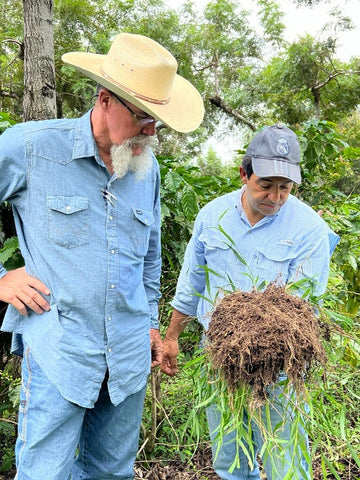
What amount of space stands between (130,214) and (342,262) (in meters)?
1.52

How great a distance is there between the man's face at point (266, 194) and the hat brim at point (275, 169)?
0.03 metres

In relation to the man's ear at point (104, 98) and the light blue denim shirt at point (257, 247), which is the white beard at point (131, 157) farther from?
the light blue denim shirt at point (257, 247)

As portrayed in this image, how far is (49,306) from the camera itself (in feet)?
4.76

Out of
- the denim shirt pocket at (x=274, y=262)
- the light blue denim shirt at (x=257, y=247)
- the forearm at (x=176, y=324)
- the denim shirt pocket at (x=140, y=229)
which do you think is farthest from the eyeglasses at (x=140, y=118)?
the forearm at (x=176, y=324)

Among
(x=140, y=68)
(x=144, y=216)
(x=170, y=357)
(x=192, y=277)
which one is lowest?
(x=170, y=357)

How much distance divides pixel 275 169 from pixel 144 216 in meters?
0.50

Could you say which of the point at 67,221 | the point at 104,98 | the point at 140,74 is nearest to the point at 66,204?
the point at 67,221

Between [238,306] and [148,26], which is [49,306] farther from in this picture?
[148,26]

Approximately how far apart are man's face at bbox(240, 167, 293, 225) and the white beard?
0.39m

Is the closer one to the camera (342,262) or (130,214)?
(130,214)

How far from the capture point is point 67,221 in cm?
145

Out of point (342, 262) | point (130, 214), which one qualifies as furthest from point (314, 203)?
point (130, 214)

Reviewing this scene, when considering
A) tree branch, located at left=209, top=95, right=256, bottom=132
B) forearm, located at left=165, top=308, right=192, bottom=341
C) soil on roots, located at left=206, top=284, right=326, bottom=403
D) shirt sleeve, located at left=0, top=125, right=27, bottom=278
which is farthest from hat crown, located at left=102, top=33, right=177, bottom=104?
tree branch, located at left=209, top=95, right=256, bottom=132

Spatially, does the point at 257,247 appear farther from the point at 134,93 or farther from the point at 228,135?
the point at 228,135
